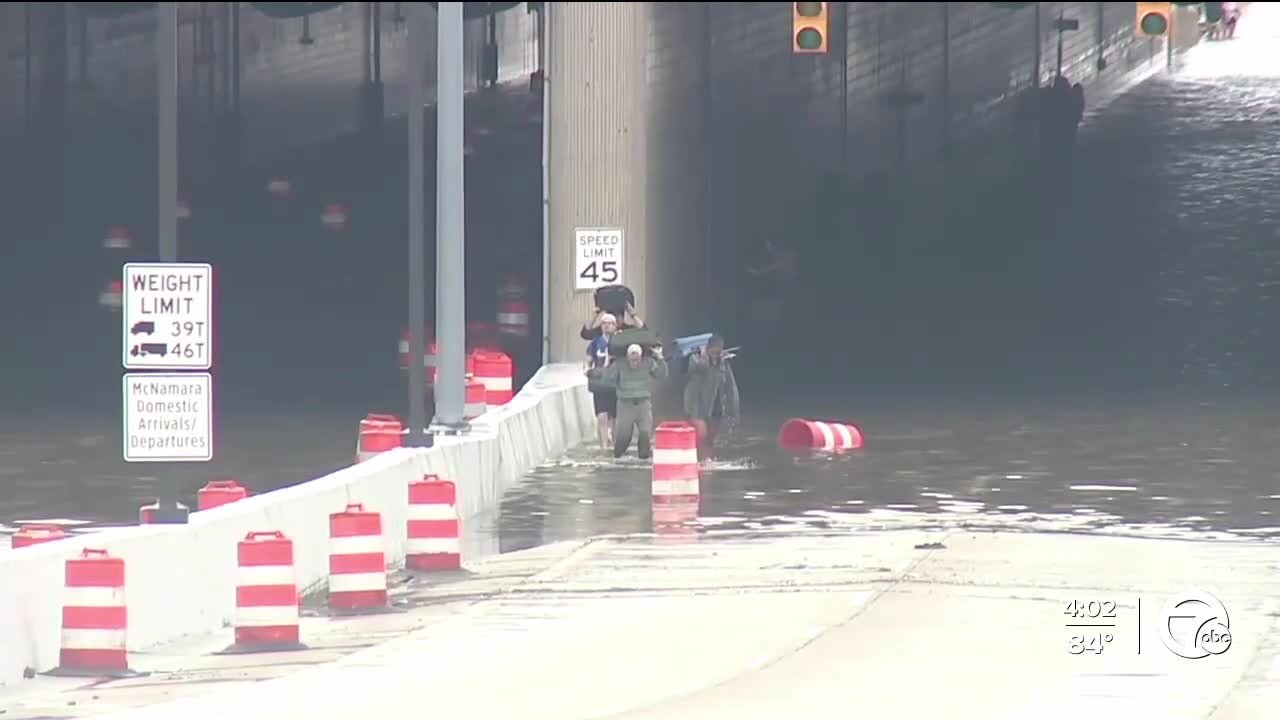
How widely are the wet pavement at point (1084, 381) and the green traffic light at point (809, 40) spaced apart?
4487 mm

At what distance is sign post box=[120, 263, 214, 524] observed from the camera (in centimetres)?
1709

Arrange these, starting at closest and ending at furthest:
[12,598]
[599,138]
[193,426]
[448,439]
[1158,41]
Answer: [12,598]
[193,426]
[448,439]
[599,138]
[1158,41]

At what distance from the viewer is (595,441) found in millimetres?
32812

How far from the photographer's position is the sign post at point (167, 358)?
1709cm

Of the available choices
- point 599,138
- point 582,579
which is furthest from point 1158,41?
point 582,579

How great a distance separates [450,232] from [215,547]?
793cm

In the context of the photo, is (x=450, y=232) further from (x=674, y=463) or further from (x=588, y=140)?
(x=588, y=140)

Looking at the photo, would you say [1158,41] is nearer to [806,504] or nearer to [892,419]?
[892,419]

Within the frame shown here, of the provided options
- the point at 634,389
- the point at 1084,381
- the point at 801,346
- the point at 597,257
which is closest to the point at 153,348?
the point at 634,389

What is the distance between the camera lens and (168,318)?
17.2 meters

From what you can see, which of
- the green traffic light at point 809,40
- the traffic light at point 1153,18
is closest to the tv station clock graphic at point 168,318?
the green traffic light at point 809,40

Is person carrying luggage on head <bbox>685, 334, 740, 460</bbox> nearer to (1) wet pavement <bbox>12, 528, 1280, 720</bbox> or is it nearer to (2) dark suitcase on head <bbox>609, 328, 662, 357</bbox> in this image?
(2) dark suitcase on head <bbox>609, 328, 662, 357</bbox>

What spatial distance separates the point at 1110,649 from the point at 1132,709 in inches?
92.6

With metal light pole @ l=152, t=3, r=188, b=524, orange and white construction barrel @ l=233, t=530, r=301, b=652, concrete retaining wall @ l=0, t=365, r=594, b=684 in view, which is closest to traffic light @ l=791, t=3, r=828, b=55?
concrete retaining wall @ l=0, t=365, r=594, b=684
